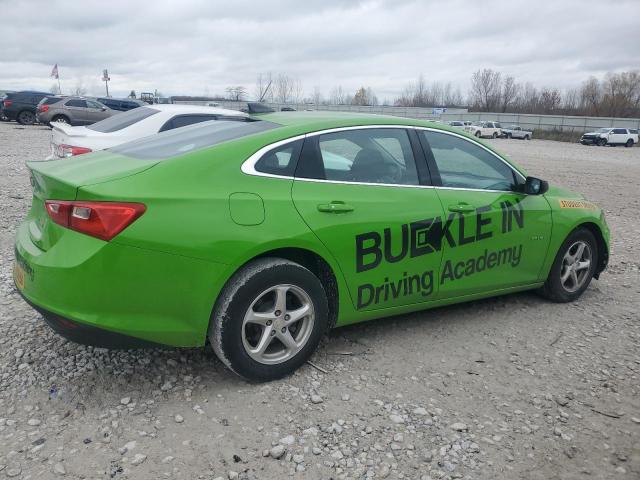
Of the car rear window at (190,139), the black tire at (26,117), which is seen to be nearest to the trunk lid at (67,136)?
the car rear window at (190,139)

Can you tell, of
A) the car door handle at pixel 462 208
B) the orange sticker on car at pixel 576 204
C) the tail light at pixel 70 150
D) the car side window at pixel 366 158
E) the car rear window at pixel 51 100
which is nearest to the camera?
the car side window at pixel 366 158

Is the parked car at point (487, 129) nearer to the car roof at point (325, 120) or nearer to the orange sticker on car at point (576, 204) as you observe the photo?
the orange sticker on car at point (576, 204)

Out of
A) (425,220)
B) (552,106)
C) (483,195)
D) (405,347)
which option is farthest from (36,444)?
(552,106)

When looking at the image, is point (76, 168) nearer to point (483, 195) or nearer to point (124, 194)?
point (124, 194)

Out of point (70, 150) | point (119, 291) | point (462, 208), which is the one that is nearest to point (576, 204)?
point (462, 208)

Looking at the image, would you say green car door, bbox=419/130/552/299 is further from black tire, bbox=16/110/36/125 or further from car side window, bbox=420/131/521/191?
black tire, bbox=16/110/36/125

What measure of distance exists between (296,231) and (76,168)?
1.31 meters

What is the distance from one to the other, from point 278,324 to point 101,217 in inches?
44.3

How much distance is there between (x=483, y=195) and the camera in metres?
4.09

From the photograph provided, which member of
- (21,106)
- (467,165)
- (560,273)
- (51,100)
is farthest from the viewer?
(21,106)

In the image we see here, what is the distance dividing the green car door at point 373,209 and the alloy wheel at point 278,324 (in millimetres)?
344

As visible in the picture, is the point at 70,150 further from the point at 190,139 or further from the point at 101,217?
the point at 101,217

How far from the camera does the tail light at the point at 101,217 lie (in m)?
2.70

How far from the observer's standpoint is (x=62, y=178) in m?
2.96
